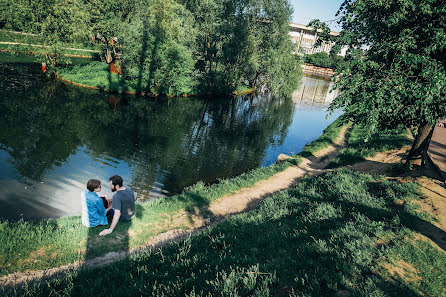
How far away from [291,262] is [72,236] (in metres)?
5.94

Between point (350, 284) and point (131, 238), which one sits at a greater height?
point (350, 284)

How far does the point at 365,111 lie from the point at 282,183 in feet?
23.1

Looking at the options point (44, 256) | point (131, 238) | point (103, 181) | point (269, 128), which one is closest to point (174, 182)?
point (103, 181)

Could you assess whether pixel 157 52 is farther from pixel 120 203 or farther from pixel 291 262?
pixel 291 262

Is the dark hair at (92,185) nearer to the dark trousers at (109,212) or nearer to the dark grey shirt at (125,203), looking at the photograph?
the dark grey shirt at (125,203)

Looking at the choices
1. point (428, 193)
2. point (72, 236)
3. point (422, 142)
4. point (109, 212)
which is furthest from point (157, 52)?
point (428, 193)

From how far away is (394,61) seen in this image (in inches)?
351

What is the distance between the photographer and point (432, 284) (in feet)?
16.5

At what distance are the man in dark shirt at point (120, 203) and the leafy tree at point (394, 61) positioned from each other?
7.08 metres

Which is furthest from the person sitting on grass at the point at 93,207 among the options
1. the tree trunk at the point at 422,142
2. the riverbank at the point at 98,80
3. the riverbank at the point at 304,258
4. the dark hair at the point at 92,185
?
the riverbank at the point at 98,80

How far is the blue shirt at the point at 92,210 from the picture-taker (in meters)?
7.25

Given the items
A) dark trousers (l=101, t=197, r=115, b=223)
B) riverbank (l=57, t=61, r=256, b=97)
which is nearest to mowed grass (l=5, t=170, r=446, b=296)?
dark trousers (l=101, t=197, r=115, b=223)

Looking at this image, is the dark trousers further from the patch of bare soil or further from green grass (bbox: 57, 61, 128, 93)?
green grass (bbox: 57, 61, 128, 93)

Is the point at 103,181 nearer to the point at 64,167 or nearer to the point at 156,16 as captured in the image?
the point at 64,167
